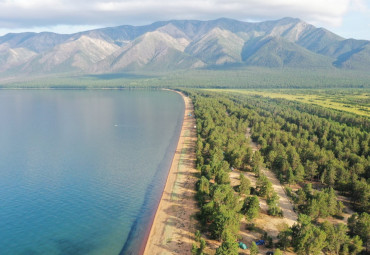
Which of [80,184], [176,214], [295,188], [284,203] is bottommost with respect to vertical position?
[80,184]

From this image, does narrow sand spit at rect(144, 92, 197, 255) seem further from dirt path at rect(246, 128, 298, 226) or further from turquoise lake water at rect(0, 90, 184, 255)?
dirt path at rect(246, 128, 298, 226)

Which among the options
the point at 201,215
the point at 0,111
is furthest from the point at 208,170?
the point at 0,111

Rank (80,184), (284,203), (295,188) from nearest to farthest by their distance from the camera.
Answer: (284,203), (295,188), (80,184)

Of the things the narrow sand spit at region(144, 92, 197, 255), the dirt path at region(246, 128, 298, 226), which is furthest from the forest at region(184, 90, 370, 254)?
the narrow sand spit at region(144, 92, 197, 255)

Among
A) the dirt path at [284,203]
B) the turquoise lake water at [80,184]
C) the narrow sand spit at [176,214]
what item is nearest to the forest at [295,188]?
the dirt path at [284,203]

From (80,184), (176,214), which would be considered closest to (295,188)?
(176,214)

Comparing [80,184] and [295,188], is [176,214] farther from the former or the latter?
[295,188]

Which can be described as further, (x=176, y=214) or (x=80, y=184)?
(x=80, y=184)
